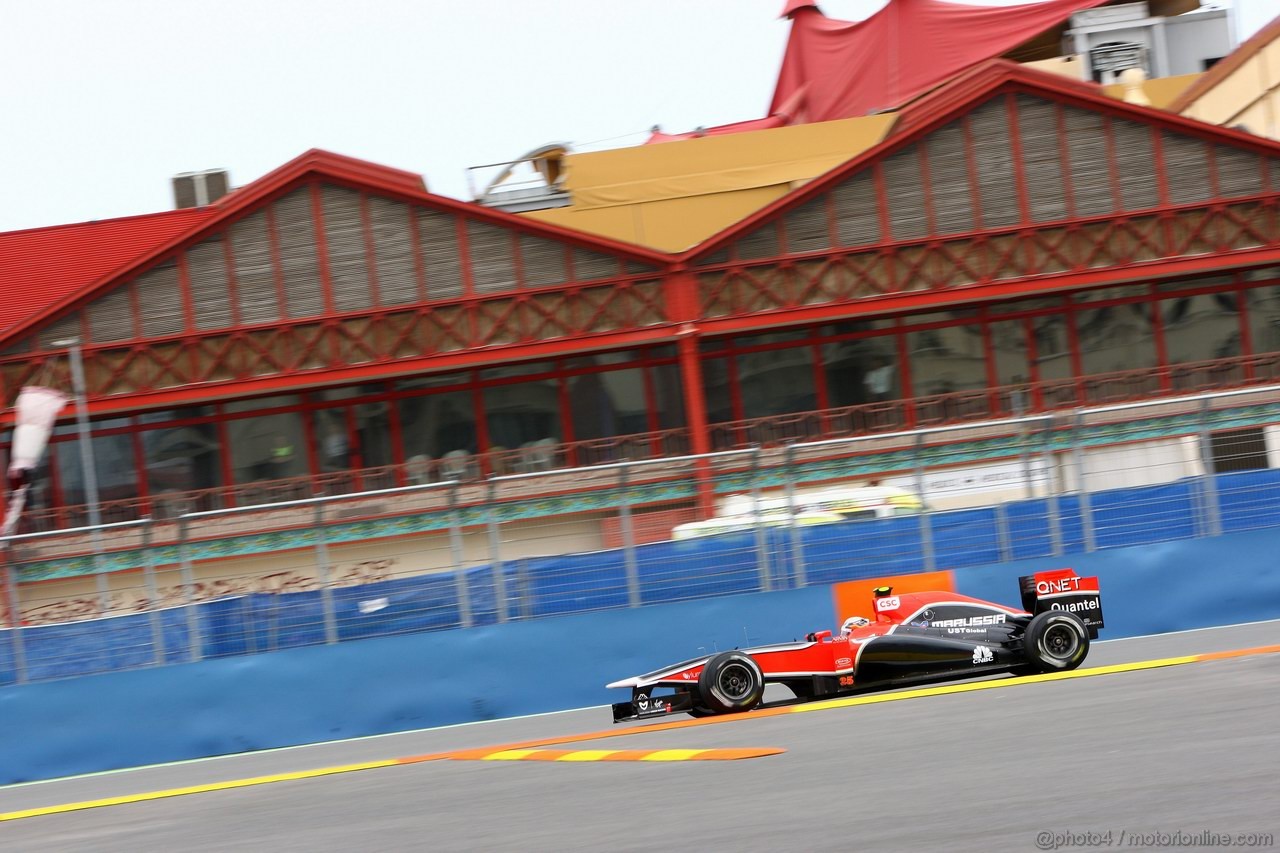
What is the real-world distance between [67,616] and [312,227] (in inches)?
686

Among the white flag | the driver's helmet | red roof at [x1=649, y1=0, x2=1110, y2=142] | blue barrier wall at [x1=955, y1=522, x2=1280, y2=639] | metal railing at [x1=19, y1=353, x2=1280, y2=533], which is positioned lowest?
blue barrier wall at [x1=955, y1=522, x2=1280, y2=639]

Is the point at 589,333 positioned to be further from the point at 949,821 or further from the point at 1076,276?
the point at 949,821

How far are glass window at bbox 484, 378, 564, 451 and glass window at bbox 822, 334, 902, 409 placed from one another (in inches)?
242

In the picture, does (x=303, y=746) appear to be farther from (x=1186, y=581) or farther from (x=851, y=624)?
(x=1186, y=581)

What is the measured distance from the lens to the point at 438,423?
33.3 m

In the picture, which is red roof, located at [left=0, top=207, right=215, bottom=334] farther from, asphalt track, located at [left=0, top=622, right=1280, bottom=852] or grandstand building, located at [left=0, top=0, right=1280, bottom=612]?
asphalt track, located at [left=0, top=622, right=1280, bottom=852]

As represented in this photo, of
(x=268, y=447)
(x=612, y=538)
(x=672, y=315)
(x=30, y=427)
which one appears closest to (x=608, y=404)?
(x=672, y=315)

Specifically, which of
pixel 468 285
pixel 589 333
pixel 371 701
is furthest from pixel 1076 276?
pixel 371 701

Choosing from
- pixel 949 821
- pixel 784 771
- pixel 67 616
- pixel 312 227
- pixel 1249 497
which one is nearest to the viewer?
pixel 949 821

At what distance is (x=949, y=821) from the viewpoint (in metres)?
6.60

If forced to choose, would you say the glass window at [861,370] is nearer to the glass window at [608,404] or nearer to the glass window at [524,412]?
the glass window at [608,404]

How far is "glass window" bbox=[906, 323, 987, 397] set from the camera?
110 ft

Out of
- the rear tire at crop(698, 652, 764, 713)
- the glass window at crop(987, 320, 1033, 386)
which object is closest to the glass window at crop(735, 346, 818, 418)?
the glass window at crop(987, 320, 1033, 386)

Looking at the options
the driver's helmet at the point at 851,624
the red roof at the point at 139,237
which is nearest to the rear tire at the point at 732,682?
the driver's helmet at the point at 851,624
